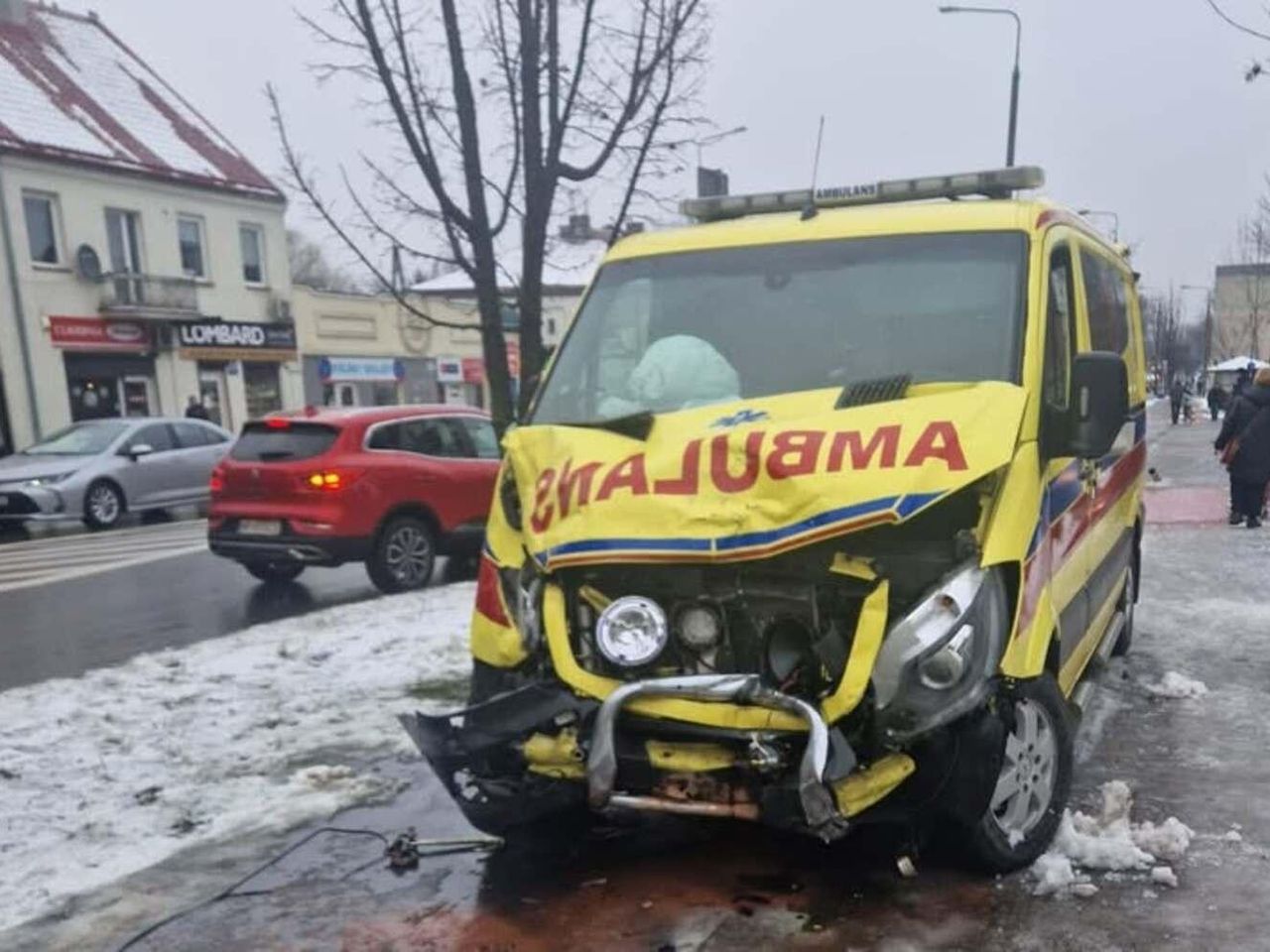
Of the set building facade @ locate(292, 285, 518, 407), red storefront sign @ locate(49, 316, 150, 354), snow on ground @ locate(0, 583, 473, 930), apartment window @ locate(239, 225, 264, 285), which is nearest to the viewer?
snow on ground @ locate(0, 583, 473, 930)

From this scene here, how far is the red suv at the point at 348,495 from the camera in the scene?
399 inches

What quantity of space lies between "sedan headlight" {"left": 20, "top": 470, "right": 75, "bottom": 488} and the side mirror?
15.4m

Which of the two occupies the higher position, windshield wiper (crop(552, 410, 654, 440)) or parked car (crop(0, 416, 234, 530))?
windshield wiper (crop(552, 410, 654, 440))

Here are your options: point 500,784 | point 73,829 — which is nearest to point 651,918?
point 500,784

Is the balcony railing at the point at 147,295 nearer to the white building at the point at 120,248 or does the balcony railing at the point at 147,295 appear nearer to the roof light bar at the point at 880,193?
the white building at the point at 120,248

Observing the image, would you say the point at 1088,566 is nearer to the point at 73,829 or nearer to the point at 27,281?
the point at 73,829

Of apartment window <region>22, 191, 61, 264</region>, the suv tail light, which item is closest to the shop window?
apartment window <region>22, 191, 61, 264</region>

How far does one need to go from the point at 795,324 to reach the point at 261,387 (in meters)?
27.6

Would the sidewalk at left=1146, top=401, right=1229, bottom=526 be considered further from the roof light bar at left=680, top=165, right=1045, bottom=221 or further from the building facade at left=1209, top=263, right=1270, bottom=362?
the building facade at left=1209, top=263, right=1270, bottom=362

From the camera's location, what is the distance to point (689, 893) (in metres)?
4.07

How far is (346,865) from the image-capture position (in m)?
4.48

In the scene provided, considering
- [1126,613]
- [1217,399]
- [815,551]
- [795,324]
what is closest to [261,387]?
[1126,613]

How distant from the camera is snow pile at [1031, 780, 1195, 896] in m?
3.98

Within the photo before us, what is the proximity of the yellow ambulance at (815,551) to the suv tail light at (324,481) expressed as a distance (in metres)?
5.64
